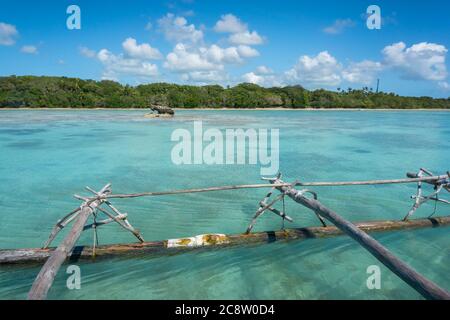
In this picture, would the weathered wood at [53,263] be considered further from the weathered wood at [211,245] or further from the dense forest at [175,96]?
the dense forest at [175,96]

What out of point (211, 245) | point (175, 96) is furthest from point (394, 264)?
point (175, 96)

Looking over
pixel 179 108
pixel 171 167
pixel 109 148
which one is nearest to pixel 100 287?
pixel 171 167

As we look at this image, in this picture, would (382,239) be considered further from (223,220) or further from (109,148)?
(109,148)

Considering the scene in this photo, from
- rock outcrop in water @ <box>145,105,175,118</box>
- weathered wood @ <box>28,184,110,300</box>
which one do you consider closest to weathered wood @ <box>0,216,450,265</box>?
weathered wood @ <box>28,184,110,300</box>

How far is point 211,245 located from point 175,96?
49.5 m

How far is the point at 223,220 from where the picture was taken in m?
6.31

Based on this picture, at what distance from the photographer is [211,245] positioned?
4805 millimetres

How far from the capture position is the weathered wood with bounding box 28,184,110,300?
2.57m

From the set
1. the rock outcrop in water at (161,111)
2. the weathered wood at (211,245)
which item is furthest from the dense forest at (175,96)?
the weathered wood at (211,245)

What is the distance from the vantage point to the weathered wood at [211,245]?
166 inches

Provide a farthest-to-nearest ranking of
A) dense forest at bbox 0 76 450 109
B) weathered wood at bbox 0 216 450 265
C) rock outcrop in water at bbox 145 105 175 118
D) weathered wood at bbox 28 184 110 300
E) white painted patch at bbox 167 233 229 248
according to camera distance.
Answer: dense forest at bbox 0 76 450 109
rock outcrop in water at bbox 145 105 175 118
white painted patch at bbox 167 233 229 248
weathered wood at bbox 0 216 450 265
weathered wood at bbox 28 184 110 300

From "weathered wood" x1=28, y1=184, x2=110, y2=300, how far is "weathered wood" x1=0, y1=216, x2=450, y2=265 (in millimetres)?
578

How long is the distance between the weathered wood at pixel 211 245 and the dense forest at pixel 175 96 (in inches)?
1910

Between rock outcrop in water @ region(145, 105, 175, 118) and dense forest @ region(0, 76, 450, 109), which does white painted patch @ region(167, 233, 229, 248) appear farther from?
dense forest @ region(0, 76, 450, 109)
